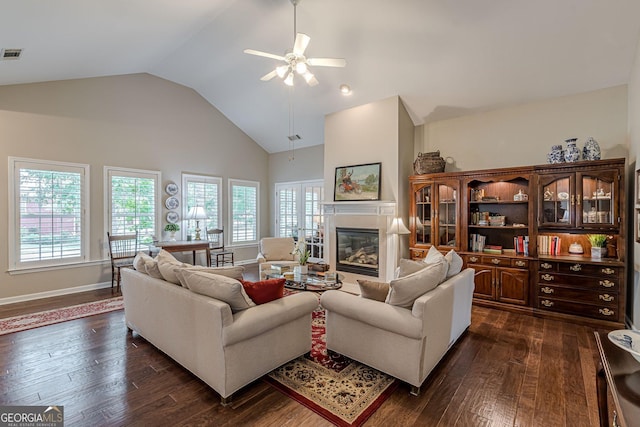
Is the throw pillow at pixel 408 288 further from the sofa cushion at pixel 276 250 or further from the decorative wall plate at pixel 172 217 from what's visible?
the decorative wall plate at pixel 172 217

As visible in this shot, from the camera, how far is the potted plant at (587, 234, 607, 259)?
3.89 m

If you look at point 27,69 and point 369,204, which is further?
point 369,204

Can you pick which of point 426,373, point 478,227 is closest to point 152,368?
point 426,373

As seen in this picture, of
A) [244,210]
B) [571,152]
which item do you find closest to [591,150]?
[571,152]

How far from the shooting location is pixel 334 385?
244 cm

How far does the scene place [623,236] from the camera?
369 centimetres

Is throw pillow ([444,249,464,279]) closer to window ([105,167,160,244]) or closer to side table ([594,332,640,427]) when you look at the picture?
side table ([594,332,640,427])

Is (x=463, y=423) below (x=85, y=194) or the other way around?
below

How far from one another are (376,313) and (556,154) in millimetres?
3664

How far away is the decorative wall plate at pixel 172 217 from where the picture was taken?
20.7 feet

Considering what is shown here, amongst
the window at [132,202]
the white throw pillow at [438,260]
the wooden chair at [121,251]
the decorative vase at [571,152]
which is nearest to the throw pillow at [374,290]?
the white throw pillow at [438,260]

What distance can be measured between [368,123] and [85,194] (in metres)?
5.23

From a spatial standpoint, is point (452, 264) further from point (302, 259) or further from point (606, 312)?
point (606, 312)

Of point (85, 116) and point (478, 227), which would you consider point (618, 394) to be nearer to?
point (478, 227)
